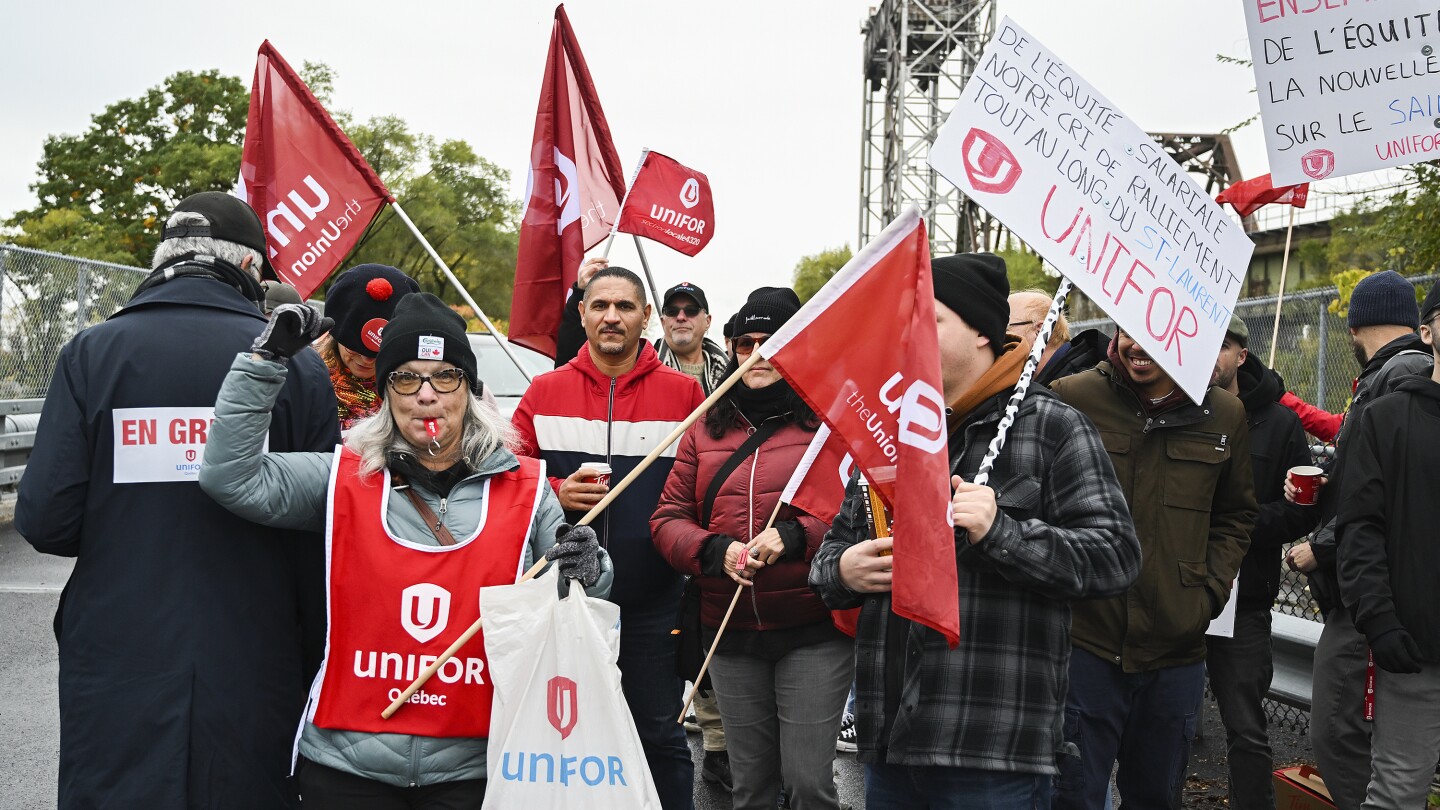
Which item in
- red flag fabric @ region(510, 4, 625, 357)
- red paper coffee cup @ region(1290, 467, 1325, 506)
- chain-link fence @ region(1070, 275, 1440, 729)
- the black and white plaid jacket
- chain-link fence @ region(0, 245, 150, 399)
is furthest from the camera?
chain-link fence @ region(0, 245, 150, 399)

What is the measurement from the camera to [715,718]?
575 centimetres

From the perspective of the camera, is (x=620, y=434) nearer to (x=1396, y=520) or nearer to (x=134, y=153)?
(x=1396, y=520)

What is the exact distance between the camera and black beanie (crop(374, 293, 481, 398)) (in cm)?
304

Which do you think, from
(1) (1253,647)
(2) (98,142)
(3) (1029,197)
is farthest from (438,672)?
(2) (98,142)

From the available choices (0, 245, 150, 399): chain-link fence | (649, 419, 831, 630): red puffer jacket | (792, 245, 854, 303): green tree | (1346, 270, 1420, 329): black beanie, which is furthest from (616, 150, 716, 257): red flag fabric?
(792, 245, 854, 303): green tree

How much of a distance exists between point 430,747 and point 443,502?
1.89 feet

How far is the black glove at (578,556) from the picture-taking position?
2844mm

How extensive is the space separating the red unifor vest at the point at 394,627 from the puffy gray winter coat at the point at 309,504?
4 centimetres

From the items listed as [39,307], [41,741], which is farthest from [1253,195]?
[39,307]

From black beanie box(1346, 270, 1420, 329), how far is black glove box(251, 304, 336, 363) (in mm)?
4020

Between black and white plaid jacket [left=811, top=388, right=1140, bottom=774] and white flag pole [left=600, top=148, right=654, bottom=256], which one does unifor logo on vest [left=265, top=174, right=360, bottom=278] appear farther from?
black and white plaid jacket [left=811, top=388, right=1140, bottom=774]

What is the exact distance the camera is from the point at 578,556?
2.85 m

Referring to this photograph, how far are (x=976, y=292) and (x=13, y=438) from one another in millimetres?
10597

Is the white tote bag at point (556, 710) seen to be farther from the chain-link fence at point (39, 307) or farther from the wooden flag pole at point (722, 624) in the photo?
the chain-link fence at point (39, 307)
